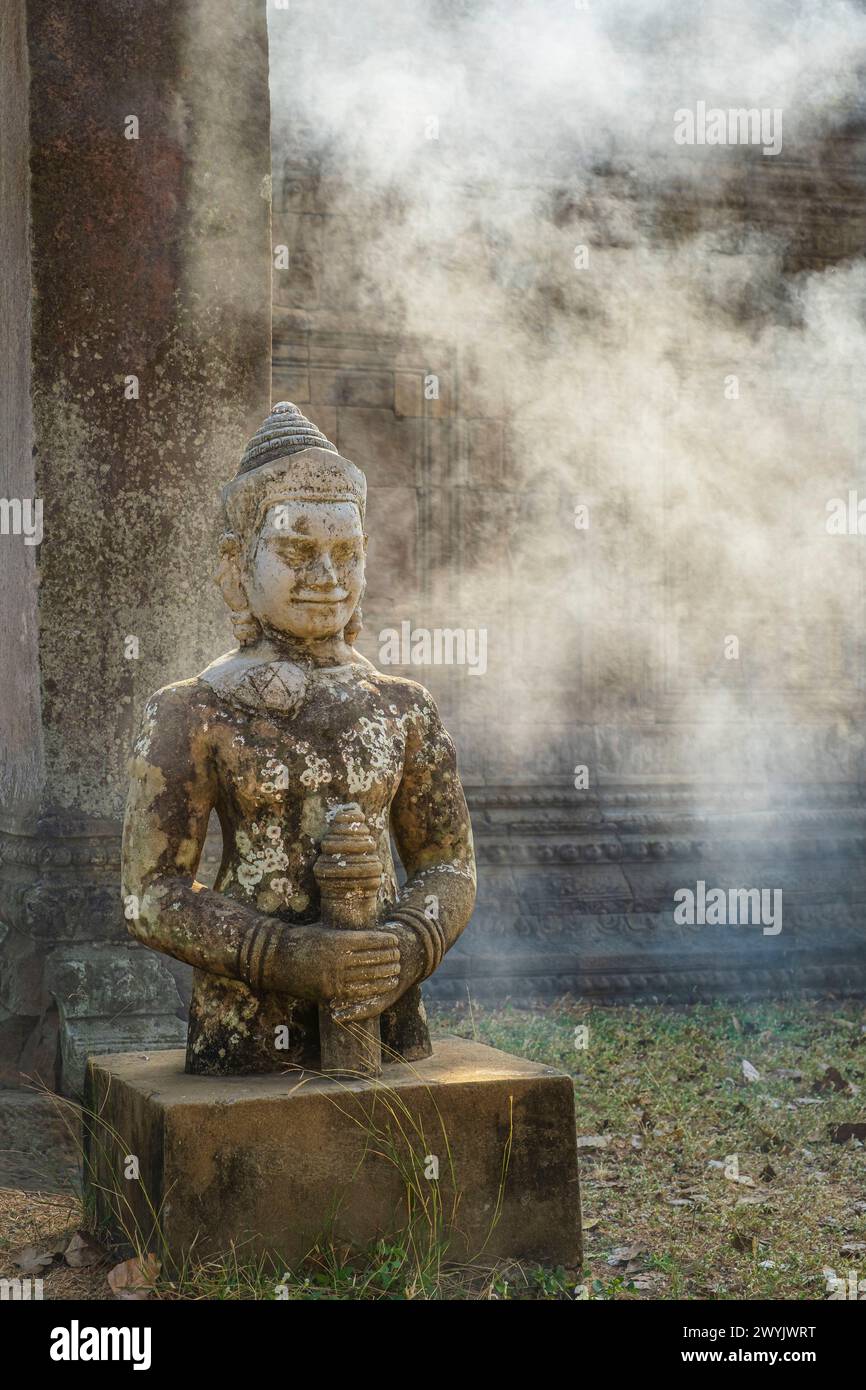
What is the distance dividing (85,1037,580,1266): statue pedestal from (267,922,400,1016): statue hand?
0.66ft

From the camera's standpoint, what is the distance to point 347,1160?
11.3ft

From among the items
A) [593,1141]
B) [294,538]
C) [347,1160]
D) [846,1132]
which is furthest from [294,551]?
[846,1132]

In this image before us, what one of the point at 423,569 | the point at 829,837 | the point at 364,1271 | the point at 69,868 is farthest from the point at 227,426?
the point at 829,837

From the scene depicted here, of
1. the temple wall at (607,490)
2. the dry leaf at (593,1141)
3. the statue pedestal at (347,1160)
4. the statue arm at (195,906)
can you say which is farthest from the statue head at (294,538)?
the temple wall at (607,490)

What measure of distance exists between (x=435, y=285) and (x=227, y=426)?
2913 millimetres

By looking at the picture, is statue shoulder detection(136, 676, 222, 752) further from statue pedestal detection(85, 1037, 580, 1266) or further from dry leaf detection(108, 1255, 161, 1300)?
dry leaf detection(108, 1255, 161, 1300)

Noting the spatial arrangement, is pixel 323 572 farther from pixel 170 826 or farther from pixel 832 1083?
pixel 832 1083

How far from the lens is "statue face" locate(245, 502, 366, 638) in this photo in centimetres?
377

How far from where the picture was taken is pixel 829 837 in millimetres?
8758

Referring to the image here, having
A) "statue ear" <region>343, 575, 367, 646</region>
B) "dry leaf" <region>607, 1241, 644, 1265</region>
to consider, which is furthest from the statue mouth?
"dry leaf" <region>607, 1241, 644, 1265</region>

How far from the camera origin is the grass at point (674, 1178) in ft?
11.3

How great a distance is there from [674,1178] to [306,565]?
2280 mm

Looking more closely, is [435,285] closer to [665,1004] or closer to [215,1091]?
[665,1004]

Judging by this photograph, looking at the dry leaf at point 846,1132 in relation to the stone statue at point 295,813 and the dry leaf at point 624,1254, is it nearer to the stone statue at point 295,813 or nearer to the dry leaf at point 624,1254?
the dry leaf at point 624,1254
